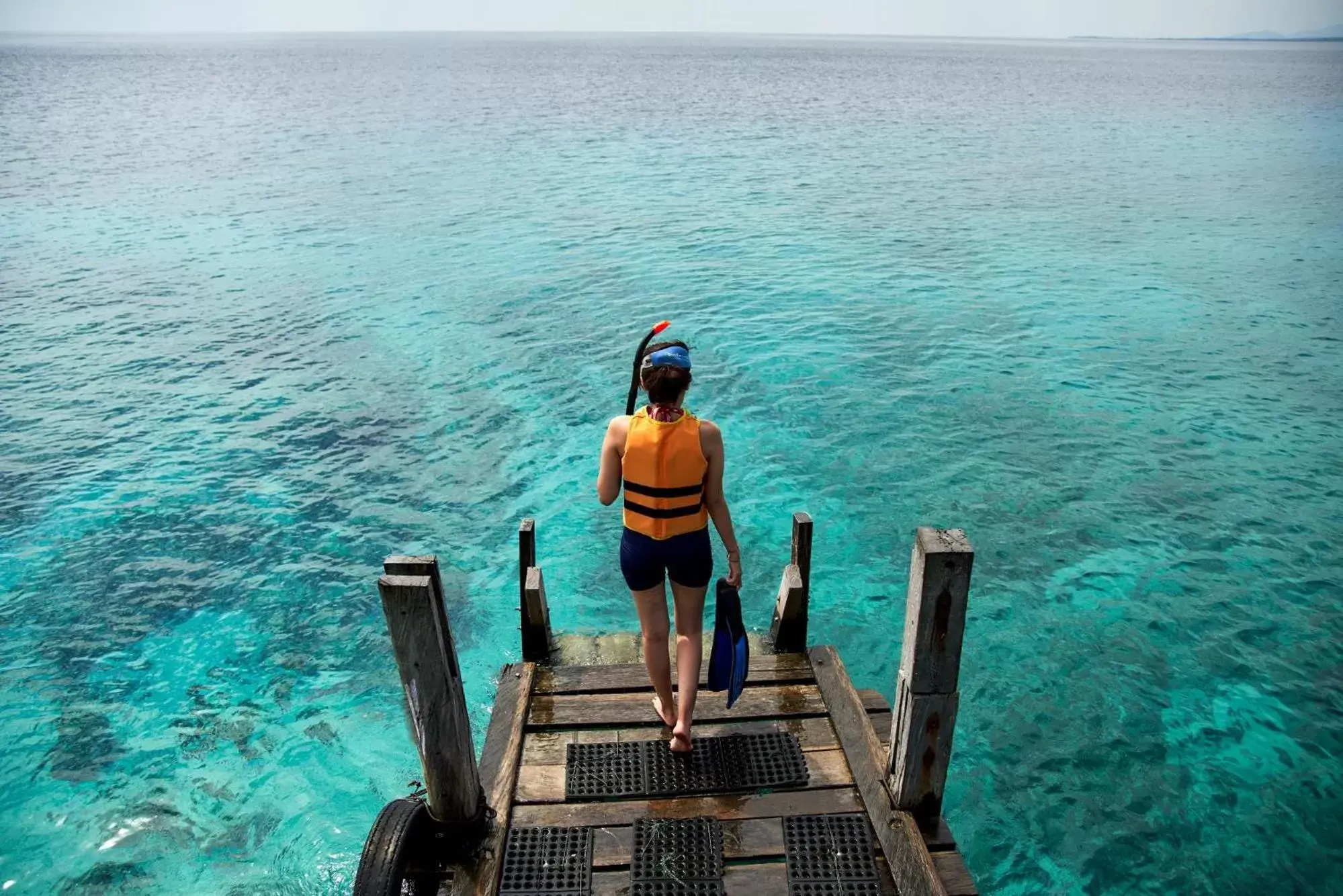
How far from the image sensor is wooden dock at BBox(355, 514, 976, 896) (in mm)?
4426

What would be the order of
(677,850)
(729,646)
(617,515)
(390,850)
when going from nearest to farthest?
(390,850) < (677,850) < (729,646) < (617,515)

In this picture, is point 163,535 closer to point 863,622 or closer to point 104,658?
point 104,658

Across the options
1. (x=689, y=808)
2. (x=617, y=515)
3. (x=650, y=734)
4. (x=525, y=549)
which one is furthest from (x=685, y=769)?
(x=617, y=515)

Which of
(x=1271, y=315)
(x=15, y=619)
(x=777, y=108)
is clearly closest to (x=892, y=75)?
(x=777, y=108)

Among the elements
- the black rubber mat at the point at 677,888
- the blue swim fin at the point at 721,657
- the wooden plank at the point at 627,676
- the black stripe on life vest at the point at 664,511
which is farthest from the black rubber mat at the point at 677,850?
the black stripe on life vest at the point at 664,511

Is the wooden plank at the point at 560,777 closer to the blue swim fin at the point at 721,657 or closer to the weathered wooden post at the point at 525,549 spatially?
the blue swim fin at the point at 721,657

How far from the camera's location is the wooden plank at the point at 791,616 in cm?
656

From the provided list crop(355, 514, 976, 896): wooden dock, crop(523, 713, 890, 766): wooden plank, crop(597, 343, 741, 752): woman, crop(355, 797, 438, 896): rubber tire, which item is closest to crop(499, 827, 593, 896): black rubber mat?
crop(355, 514, 976, 896): wooden dock

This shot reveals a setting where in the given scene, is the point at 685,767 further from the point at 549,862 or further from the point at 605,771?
the point at 549,862

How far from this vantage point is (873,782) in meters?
5.21

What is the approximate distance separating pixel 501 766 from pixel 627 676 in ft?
3.93

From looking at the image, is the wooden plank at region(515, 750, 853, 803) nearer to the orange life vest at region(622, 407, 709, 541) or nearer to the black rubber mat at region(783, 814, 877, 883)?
the black rubber mat at region(783, 814, 877, 883)

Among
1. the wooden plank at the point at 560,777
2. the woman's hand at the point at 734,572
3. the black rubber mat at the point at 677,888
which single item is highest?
the woman's hand at the point at 734,572

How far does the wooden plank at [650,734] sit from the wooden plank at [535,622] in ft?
3.06
